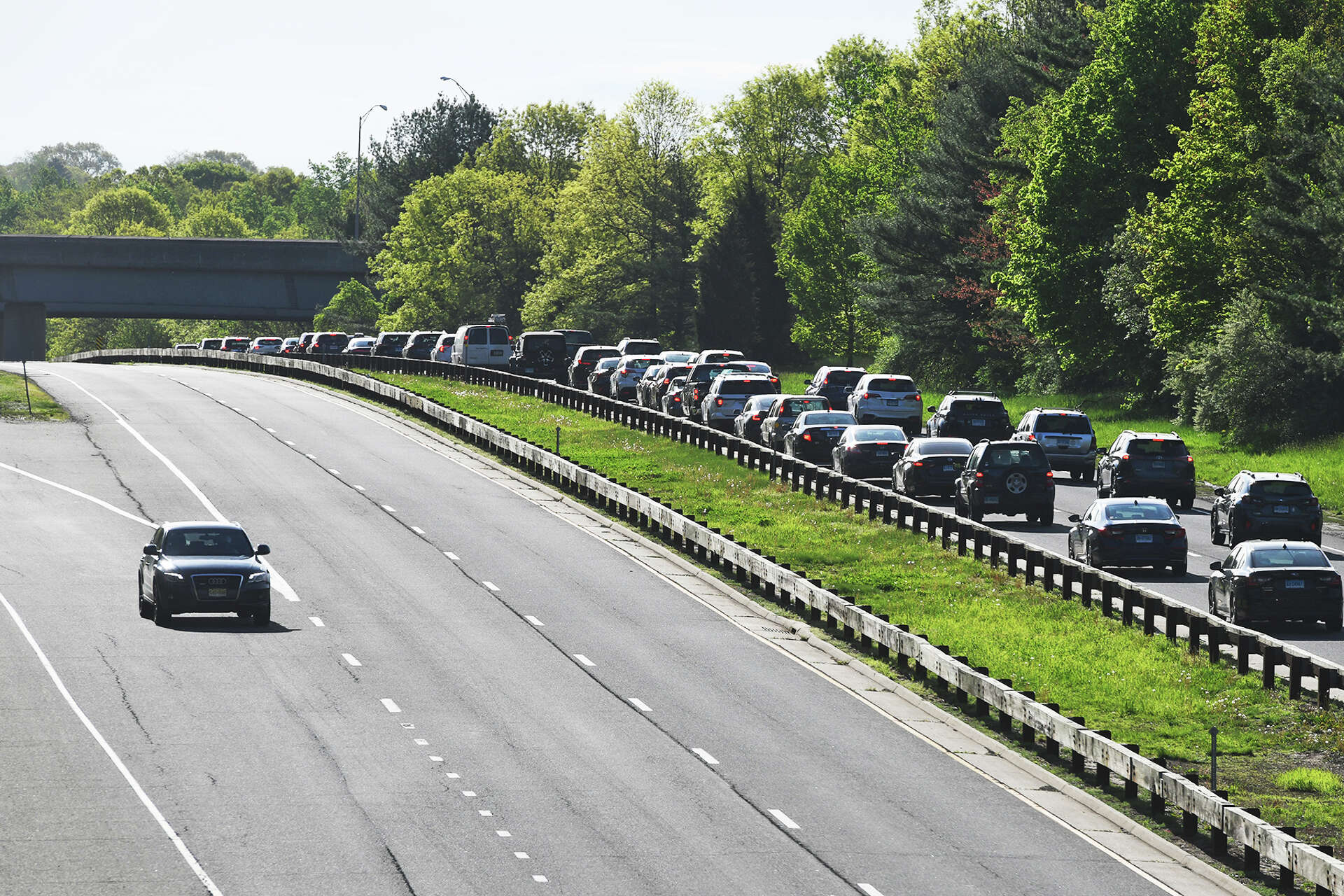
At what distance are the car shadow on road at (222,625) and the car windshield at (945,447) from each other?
18.2 m

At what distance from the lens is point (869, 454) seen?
4644 cm

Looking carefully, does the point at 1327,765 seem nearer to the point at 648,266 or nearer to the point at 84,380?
the point at 84,380

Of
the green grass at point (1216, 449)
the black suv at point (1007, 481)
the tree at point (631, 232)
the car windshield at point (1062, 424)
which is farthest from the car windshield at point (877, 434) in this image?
the tree at point (631, 232)

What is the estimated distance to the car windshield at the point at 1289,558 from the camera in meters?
28.7

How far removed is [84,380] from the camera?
7919cm

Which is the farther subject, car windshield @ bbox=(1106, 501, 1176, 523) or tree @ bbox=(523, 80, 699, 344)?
tree @ bbox=(523, 80, 699, 344)

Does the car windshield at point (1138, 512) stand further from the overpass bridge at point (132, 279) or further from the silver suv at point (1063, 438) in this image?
the overpass bridge at point (132, 279)

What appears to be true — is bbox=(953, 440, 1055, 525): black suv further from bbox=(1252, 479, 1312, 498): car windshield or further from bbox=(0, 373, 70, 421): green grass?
bbox=(0, 373, 70, 421): green grass

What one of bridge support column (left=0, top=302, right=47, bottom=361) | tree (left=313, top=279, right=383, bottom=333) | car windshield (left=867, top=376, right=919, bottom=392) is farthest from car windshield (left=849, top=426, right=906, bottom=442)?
tree (left=313, top=279, right=383, bottom=333)

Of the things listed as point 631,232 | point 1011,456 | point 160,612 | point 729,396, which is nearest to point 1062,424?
point 1011,456

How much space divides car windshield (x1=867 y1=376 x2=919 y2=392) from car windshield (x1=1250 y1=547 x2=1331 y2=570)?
27.1m

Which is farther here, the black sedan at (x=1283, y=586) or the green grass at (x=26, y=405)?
the green grass at (x=26, y=405)

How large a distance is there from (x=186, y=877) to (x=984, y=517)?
27707 mm

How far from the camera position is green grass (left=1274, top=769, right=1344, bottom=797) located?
21234 millimetres
